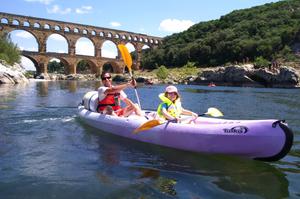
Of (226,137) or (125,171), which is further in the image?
(226,137)

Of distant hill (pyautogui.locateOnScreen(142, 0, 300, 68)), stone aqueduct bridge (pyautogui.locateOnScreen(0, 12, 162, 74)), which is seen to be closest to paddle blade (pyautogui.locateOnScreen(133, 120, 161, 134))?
distant hill (pyautogui.locateOnScreen(142, 0, 300, 68))

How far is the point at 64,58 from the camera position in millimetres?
72812

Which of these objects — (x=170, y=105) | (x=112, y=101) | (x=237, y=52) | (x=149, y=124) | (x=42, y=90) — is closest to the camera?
(x=149, y=124)

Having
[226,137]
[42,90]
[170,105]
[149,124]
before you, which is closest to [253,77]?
[42,90]

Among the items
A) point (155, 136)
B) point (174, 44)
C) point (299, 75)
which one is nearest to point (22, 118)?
point (155, 136)

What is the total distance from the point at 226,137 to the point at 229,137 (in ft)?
0.17

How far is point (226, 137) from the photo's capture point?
5770 millimetres

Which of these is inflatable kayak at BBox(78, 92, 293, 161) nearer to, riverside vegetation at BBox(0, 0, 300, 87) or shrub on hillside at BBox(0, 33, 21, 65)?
riverside vegetation at BBox(0, 0, 300, 87)

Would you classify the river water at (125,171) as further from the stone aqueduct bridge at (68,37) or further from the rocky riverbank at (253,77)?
the stone aqueduct bridge at (68,37)

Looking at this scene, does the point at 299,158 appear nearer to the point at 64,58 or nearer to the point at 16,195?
the point at 16,195

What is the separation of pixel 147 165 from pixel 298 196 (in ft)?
7.62

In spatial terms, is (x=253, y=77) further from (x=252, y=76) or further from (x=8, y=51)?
(x=8, y=51)

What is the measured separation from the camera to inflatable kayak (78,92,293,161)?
532 cm

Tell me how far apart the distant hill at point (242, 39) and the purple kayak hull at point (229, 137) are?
167 feet
